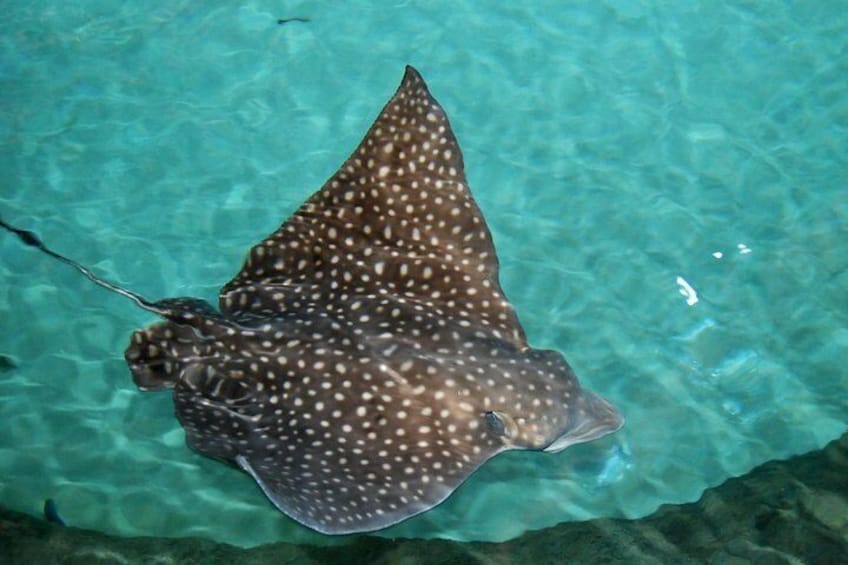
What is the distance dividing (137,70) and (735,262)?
5.61m

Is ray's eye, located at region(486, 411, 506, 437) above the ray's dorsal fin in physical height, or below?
below

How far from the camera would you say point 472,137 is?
276 inches

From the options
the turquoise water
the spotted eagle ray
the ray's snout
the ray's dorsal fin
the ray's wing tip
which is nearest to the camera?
the spotted eagle ray

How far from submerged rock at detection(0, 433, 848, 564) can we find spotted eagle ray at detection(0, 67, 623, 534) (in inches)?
24.8

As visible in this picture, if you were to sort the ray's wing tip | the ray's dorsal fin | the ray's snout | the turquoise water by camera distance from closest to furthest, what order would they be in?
the ray's snout < the ray's dorsal fin < the turquoise water < the ray's wing tip

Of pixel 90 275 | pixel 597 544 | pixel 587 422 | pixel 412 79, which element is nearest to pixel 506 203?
pixel 412 79

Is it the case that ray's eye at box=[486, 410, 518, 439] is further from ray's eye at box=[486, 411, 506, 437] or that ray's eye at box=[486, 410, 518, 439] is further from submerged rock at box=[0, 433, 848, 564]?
submerged rock at box=[0, 433, 848, 564]

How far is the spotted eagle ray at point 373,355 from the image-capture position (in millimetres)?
4164

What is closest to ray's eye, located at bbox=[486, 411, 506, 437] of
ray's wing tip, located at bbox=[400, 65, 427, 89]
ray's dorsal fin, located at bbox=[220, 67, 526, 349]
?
ray's dorsal fin, located at bbox=[220, 67, 526, 349]

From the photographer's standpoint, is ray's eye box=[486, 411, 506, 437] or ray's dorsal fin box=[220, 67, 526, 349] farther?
ray's dorsal fin box=[220, 67, 526, 349]

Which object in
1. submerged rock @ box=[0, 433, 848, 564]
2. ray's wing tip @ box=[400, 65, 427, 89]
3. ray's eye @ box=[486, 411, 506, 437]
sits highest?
ray's wing tip @ box=[400, 65, 427, 89]

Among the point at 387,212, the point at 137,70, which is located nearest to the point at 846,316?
the point at 387,212

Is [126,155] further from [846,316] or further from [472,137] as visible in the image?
[846,316]

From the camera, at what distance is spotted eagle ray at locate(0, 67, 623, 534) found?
13.7ft
